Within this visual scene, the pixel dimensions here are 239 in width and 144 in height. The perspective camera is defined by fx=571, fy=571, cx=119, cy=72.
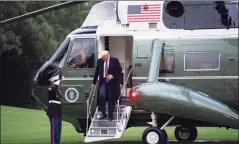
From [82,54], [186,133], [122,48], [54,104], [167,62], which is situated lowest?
[186,133]

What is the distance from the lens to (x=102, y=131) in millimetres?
12188

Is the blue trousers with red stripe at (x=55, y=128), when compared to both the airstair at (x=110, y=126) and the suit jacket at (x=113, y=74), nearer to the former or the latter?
the airstair at (x=110, y=126)

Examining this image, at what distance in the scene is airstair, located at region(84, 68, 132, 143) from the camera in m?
12.0

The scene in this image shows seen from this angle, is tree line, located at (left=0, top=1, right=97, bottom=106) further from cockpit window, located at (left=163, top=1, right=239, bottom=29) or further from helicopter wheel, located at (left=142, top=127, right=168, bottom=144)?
helicopter wheel, located at (left=142, top=127, right=168, bottom=144)

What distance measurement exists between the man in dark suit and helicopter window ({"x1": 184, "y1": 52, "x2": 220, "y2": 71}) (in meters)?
1.58

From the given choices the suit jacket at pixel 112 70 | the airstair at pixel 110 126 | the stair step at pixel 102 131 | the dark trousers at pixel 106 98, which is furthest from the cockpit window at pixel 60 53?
the stair step at pixel 102 131

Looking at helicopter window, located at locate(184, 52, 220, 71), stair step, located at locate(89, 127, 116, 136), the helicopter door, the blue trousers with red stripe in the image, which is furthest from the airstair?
helicopter window, located at locate(184, 52, 220, 71)

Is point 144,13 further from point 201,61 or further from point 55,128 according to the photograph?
point 55,128

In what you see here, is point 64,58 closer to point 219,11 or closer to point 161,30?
point 161,30

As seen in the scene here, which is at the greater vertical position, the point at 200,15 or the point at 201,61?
the point at 200,15

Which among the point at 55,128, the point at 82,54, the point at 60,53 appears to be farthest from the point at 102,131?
the point at 60,53

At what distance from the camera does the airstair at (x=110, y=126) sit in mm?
12031

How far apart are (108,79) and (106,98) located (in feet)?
1.44

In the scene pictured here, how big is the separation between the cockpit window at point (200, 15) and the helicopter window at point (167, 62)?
666 mm
